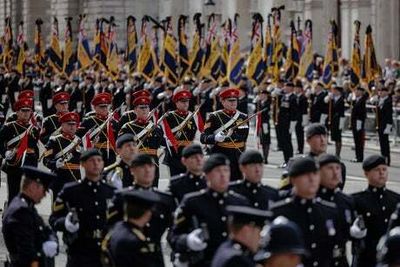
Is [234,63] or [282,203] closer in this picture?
[282,203]

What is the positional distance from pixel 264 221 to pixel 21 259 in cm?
253

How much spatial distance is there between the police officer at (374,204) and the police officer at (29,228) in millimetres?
2436

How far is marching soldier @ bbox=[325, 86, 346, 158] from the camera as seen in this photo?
95.1 feet

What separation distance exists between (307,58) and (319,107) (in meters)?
4.01

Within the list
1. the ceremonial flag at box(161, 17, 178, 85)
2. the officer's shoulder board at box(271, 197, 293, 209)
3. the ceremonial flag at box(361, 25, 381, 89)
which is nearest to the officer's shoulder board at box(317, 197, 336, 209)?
the officer's shoulder board at box(271, 197, 293, 209)

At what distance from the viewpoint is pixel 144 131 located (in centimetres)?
1889

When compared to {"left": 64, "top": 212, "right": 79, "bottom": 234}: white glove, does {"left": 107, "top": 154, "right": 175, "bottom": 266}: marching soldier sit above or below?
above

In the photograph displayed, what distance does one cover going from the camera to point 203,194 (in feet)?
36.4

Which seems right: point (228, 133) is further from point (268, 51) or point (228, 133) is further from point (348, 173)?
point (268, 51)

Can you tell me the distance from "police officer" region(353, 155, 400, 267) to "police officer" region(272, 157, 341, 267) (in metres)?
0.77

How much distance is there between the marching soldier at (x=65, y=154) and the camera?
56.3 ft

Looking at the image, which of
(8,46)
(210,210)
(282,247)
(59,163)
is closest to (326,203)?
(210,210)

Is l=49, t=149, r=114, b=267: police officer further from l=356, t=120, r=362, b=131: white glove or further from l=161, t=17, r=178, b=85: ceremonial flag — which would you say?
l=161, t=17, r=178, b=85: ceremonial flag

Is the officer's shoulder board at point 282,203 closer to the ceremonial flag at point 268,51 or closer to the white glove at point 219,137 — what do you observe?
the white glove at point 219,137
